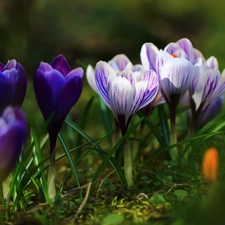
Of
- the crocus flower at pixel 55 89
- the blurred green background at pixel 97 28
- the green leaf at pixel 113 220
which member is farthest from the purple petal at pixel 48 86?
the blurred green background at pixel 97 28

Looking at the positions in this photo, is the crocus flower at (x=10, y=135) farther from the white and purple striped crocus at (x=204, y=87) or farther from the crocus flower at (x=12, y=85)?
the white and purple striped crocus at (x=204, y=87)

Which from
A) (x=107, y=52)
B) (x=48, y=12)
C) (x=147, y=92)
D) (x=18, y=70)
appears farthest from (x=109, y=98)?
(x=48, y=12)

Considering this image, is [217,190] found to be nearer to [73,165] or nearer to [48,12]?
[73,165]

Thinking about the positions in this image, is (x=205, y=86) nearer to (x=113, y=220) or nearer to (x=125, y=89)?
(x=125, y=89)

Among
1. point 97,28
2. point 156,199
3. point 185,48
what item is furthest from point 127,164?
point 97,28

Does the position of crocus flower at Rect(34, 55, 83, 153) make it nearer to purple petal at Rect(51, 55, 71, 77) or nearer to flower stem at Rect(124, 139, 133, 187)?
purple petal at Rect(51, 55, 71, 77)

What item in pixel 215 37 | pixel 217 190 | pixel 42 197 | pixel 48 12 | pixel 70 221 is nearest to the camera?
pixel 217 190
